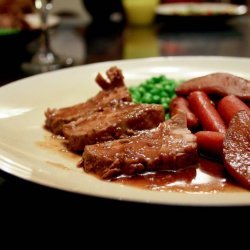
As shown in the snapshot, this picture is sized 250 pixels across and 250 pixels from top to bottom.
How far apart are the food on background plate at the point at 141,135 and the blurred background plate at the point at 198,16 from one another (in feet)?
9.31

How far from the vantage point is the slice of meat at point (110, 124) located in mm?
1884

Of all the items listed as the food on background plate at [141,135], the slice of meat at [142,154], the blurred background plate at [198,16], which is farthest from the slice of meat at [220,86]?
the blurred background plate at [198,16]

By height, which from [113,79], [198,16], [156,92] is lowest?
[198,16]

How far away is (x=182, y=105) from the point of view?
87.6 inches

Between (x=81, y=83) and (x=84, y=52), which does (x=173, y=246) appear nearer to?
(x=81, y=83)

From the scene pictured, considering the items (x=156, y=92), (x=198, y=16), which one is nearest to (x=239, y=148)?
(x=156, y=92)

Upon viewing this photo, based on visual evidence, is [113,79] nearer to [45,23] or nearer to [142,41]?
[45,23]

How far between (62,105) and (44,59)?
4.87ft

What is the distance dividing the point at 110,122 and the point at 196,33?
10.7 ft

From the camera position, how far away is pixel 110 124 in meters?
1.91

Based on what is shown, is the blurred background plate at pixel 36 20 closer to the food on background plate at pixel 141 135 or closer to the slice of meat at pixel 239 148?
the food on background plate at pixel 141 135

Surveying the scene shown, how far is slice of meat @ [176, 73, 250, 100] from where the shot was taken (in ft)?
7.18

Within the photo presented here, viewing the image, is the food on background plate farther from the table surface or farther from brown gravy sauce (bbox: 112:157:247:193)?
the table surface

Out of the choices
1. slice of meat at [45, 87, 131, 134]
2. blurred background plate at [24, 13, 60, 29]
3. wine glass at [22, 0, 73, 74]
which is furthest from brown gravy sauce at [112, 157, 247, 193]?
blurred background plate at [24, 13, 60, 29]
